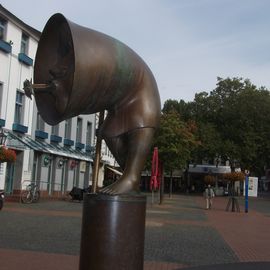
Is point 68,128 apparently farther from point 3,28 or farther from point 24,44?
point 3,28

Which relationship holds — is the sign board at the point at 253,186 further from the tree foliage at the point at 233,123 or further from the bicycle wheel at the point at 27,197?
the tree foliage at the point at 233,123

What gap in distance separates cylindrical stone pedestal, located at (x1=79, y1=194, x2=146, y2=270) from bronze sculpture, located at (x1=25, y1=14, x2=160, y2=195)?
22 centimetres

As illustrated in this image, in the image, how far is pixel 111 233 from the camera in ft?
19.5

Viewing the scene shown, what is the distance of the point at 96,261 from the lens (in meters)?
5.95

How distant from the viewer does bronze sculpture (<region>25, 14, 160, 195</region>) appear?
589 centimetres

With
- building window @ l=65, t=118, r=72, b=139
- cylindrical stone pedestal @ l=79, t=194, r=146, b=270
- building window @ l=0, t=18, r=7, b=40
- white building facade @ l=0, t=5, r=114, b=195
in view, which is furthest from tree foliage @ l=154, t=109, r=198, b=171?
cylindrical stone pedestal @ l=79, t=194, r=146, b=270

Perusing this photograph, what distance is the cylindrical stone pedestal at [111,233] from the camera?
594 cm

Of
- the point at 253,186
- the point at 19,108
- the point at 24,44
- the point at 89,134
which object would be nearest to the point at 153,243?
the point at 19,108

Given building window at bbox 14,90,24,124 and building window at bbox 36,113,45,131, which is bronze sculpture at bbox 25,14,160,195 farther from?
building window at bbox 36,113,45,131

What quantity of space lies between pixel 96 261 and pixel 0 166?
75.7 feet

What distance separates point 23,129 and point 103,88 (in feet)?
81.5

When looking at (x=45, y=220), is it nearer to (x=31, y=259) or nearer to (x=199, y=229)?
(x=199, y=229)

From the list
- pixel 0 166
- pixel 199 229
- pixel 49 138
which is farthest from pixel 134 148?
pixel 49 138

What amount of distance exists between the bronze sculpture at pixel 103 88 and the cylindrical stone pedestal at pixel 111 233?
215 millimetres
